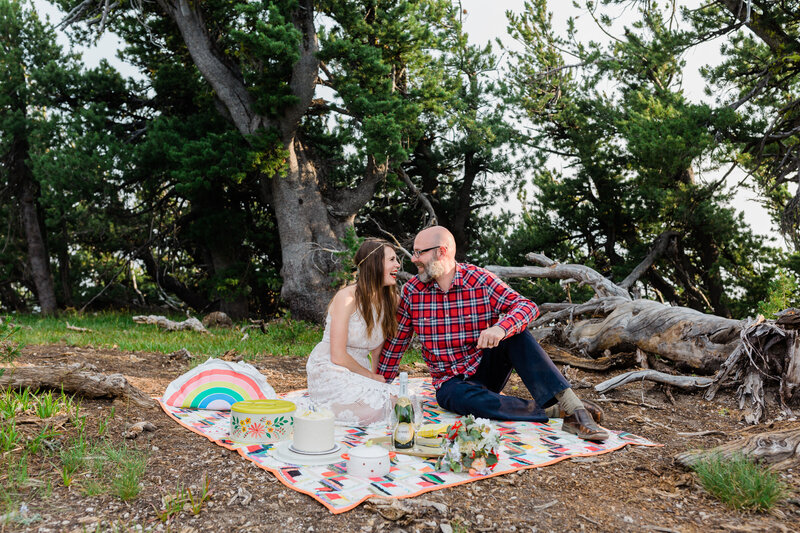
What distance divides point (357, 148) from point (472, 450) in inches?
333

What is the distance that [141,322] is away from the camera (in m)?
11.1

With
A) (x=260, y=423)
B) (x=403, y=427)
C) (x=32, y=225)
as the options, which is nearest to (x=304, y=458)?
(x=260, y=423)

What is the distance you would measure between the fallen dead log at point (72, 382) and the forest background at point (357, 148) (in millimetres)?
5499

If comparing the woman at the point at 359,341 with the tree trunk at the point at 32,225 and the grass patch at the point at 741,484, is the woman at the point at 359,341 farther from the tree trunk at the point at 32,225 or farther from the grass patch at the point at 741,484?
the tree trunk at the point at 32,225

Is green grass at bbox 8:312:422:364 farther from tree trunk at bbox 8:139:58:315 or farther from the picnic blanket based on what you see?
tree trunk at bbox 8:139:58:315

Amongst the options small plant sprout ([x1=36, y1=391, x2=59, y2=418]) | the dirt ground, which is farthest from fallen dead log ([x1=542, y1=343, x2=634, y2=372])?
small plant sprout ([x1=36, y1=391, x2=59, y2=418])

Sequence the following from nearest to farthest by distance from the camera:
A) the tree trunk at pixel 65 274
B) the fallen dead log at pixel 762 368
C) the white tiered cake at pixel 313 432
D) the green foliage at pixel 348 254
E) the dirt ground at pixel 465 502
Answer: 1. the dirt ground at pixel 465 502
2. the white tiered cake at pixel 313 432
3. the fallen dead log at pixel 762 368
4. the green foliage at pixel 348 254
5. the tree trunk at pixel 65 274

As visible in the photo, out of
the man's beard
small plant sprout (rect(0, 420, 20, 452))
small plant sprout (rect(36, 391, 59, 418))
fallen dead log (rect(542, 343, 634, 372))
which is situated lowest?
fallen dead log (rect(542, 343, 634, 372))

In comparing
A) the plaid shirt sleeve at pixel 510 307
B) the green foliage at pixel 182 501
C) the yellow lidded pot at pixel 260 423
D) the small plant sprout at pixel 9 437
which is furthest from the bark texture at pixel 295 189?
the green foliage at pixel 182 501

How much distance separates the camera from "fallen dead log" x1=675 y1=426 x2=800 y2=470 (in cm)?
320

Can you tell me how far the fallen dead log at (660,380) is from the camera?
525 cm

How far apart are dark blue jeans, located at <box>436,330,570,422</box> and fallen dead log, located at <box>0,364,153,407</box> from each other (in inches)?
86.7

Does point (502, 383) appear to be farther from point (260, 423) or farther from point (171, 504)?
point (171, 504)

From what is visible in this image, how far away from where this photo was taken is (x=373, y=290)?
419cm
